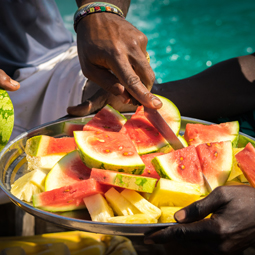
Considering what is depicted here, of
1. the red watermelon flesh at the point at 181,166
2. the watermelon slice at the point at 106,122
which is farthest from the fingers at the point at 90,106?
the red watermelon flesh at the point at 181,166

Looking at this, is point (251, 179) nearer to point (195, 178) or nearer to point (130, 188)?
point (195, 178)

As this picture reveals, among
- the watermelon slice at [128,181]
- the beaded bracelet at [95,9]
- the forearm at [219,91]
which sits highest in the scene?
the beaded bracelet at [95,9]

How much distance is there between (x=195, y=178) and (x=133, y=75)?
568 millimetres

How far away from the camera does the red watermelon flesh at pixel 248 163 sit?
1.17 metres

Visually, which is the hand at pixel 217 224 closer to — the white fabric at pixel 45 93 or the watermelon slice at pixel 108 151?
the watermelon slice at pixel 108 151

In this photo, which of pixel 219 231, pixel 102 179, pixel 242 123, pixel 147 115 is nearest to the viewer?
pixel 219 231

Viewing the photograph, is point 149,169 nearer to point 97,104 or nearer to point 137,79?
point 137,79

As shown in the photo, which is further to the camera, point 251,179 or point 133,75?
point 133,75

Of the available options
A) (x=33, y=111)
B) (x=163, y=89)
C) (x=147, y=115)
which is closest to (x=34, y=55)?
(x=33, y=111)

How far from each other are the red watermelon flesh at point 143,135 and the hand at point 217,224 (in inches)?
18.1

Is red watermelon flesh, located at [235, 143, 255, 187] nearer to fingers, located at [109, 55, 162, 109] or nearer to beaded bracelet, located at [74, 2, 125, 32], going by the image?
fingers, located at [109, 55, 162, 109]

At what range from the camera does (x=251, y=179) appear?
3.83ft

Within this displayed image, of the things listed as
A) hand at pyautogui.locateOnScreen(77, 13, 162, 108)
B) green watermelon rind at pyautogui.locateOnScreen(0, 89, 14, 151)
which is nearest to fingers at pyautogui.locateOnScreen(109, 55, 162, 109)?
hand at pyautogui.locateOnScreen(77, 13, 162, 108)

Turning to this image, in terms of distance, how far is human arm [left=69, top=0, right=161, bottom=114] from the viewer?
1.32 metres
